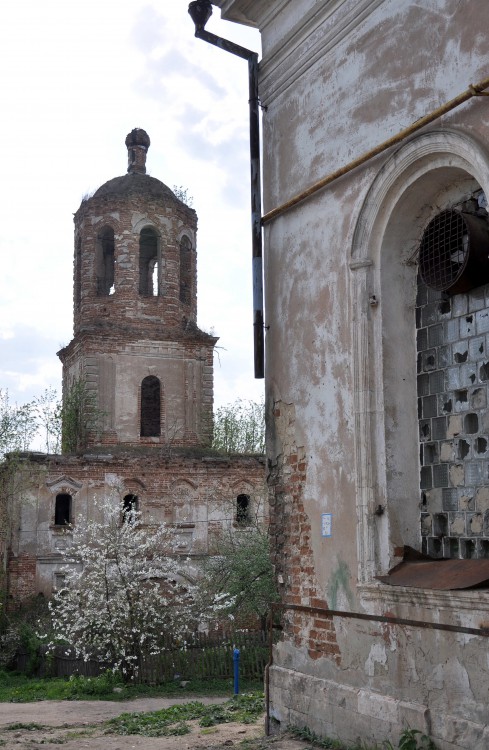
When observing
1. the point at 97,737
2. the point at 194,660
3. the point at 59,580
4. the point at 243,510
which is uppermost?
the point at 243,510

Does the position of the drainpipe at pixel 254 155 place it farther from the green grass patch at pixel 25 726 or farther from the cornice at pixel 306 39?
the green grass patch at pixel 25 726

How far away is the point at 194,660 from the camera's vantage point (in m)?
17.9

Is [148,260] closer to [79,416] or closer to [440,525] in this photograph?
[79,416]

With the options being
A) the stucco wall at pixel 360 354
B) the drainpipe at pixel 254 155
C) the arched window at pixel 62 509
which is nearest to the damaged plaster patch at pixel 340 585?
the stucco wall at pixel 360 354

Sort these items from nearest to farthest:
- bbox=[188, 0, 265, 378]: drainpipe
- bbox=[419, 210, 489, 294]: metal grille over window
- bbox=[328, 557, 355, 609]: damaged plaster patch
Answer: bbox=[419, 210, 489, 294]: metal grille over window, bbox=[328, 557, 355, 609]: damaged plaster patch, bbox=[188, 0, 265, 378]: drainpipe

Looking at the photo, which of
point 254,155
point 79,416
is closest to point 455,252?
point 254,155

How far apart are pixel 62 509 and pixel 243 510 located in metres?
5.46

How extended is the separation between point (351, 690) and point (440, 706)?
101 cm

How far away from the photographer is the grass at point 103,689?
16.1 m

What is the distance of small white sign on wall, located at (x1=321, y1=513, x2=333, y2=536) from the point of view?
6.98 m

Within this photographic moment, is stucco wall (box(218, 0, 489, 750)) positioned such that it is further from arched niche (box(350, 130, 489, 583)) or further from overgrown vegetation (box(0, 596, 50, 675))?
overgrown vegetation (box(0, 596, 50, 675))

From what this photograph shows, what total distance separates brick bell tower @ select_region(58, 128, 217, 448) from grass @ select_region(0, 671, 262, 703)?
933cm

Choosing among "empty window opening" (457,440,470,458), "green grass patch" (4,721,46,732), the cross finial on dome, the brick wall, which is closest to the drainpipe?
the brick wall

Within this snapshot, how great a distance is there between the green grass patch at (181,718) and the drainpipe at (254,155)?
3.95 metres
